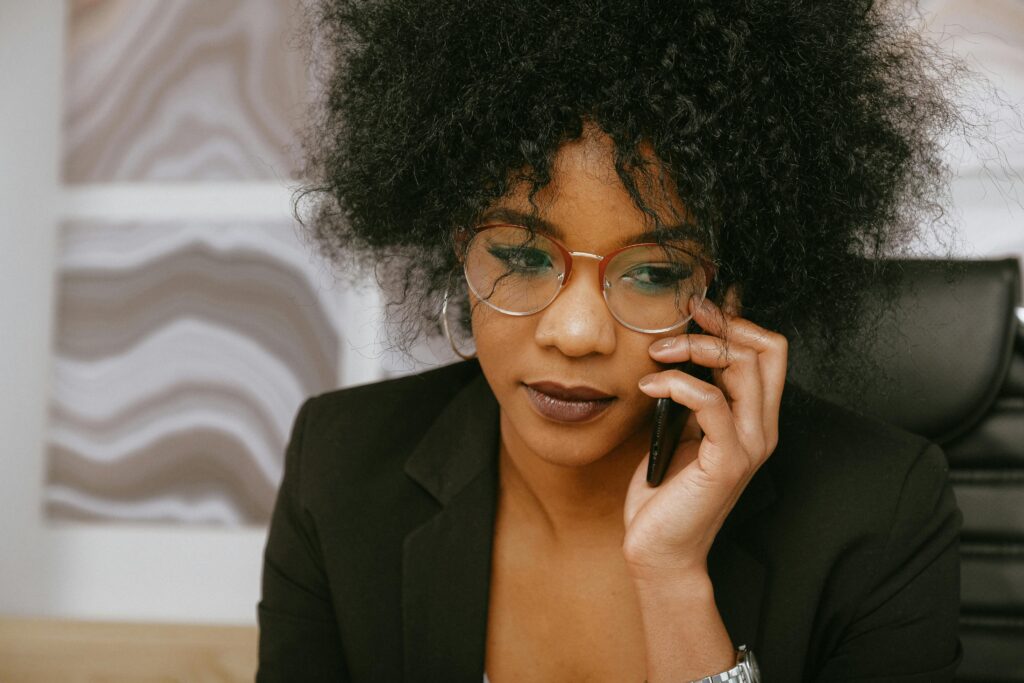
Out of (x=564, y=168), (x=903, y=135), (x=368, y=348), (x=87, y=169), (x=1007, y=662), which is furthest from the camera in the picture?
(x=87, y=169)

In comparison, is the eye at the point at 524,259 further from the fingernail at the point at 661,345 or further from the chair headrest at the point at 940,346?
the chair headrest at the point at 940,346

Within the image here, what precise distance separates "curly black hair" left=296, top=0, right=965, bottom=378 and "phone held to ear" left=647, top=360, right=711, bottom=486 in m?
0.12

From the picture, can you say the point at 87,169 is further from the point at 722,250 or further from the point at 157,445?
the point at 722,250

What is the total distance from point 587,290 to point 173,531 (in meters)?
2.05

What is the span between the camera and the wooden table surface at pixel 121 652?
241cm

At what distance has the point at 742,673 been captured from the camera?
3.68 feet

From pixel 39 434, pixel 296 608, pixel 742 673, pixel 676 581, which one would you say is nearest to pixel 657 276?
pixel 676 581

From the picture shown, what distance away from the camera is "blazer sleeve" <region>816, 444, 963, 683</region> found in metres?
1.21

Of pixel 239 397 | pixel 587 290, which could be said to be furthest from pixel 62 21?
pixel 587 290

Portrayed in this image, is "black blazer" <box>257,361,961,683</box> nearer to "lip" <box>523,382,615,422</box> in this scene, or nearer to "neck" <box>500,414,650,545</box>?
"neck" <box>500,414,650,545</box>

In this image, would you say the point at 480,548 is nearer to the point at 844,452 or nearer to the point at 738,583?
the point at 738,583

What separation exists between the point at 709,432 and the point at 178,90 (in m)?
2.17

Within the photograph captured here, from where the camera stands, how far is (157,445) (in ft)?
8.93

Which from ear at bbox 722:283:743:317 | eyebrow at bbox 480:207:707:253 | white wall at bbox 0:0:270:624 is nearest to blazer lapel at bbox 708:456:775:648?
ear at bbox 722:283:743:317
